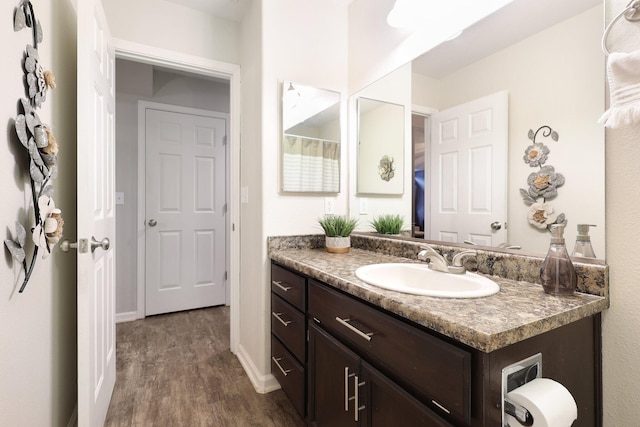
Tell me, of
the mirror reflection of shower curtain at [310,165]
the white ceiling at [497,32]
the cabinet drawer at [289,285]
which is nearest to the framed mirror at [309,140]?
the mirror reflection of shower curtain at [310,165]

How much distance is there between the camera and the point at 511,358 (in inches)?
27.4

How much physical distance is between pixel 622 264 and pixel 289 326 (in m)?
1.28

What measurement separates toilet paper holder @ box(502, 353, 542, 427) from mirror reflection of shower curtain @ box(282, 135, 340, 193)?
4.64ft

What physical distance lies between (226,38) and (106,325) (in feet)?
6.64

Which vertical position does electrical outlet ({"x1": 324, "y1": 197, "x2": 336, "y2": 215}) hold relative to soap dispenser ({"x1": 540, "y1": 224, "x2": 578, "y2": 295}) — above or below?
above

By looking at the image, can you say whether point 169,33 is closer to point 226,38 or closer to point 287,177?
point 226,38

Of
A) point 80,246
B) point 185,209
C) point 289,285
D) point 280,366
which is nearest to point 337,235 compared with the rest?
point 289,285

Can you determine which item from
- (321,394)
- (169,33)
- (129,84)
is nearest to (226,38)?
(169,33)

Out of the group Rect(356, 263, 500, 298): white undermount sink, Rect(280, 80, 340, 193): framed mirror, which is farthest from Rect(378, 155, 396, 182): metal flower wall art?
Rect(356, 263, 500, 298): white undermount sink

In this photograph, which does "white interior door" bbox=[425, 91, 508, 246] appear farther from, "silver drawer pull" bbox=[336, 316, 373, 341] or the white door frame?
the white door frame

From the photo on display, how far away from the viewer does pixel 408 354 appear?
0.83 meters

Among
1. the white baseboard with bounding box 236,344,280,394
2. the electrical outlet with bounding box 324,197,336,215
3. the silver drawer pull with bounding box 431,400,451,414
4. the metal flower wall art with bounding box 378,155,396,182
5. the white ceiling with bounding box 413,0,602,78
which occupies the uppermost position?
the white ceiling with bounding box 413,0,602,78

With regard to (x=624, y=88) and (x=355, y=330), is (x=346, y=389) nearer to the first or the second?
(x=355, y=330)

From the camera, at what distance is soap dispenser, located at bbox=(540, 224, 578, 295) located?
865 mm
